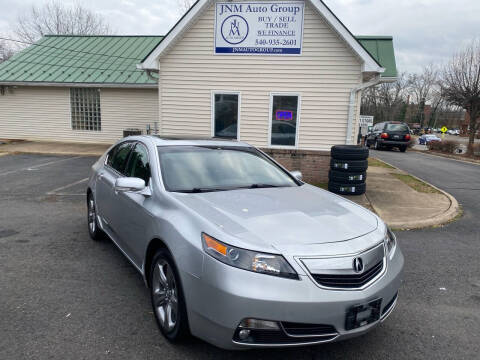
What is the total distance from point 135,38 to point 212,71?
40.8 feet

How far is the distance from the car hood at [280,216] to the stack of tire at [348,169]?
4.69 meters

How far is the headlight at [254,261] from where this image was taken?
7.68 feet

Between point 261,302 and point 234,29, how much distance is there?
8824 millimetres

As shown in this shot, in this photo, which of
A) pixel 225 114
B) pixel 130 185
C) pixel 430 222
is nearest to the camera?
pixel 130 185

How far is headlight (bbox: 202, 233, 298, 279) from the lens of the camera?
234 cm

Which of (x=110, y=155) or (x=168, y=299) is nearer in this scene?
(x=168, y=299)

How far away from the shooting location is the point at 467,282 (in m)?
4.23

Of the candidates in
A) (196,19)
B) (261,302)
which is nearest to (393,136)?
(196,19)

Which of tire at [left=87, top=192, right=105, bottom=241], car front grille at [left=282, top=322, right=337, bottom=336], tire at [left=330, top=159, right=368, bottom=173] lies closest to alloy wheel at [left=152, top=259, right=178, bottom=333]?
car front grille at [left=282, top=322, right=337, bottom=336]

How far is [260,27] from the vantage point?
9.55 m

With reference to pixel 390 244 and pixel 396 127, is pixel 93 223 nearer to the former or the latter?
pixel 390 244

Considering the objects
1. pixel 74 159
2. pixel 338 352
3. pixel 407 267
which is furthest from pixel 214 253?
pixel 74 159

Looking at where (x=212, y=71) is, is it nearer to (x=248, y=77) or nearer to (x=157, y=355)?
(x=248, y=77)

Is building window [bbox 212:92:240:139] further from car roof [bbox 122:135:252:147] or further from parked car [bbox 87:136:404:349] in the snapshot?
parked car [bbox 87:136:404:349]
